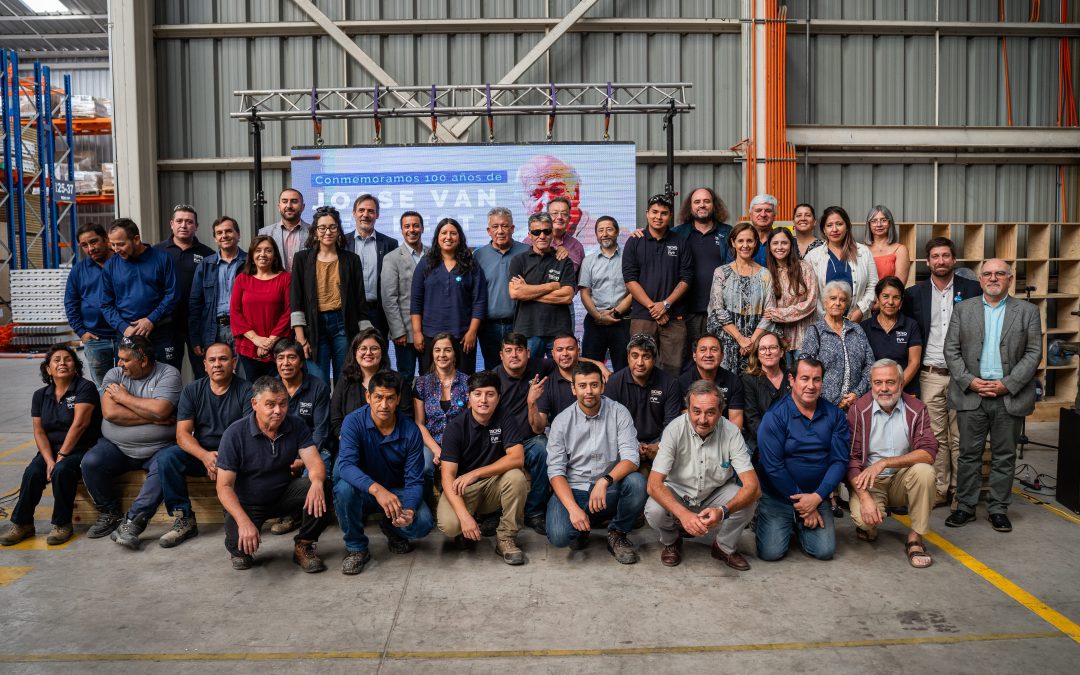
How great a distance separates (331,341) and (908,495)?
4.00 m

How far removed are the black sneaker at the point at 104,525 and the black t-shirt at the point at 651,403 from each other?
327 cm

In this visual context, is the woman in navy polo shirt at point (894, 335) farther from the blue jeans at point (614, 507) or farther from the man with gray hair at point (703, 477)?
the blue jeans at point (614, 507)

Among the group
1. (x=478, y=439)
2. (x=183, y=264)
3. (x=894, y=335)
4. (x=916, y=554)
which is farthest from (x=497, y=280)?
(x=916, y=554)

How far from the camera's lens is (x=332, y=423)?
4988mm

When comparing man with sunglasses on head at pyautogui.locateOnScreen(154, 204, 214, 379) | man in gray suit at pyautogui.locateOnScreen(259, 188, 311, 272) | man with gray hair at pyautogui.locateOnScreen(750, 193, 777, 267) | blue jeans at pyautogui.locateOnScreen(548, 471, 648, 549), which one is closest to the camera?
blue jeans at pyautogui.locateOnScreen(548, 471, 648, 549)

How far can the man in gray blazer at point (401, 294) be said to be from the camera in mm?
6180

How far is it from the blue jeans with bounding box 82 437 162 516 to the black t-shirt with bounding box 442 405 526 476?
1887 mm

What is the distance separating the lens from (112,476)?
498cm

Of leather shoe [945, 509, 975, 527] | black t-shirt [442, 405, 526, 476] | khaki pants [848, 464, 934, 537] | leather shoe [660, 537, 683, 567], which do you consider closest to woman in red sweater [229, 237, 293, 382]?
black t-shirt [442, 405, 526, 476]

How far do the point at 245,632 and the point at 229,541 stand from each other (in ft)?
2.92

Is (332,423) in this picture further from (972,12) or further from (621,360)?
(972,12)

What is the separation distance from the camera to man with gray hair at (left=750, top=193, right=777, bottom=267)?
19.3 feet

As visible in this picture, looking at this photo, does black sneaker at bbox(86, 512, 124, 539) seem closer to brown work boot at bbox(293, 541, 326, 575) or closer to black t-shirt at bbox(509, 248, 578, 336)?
brown work boot at bbox(293, 541, 326, 575)

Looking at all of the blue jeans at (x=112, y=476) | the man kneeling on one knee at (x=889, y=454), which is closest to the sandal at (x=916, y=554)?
the man kneeling on one knee at (x=889, y=454)
